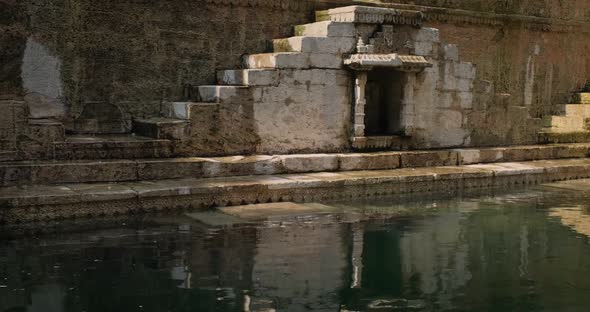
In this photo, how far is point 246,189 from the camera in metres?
7.96

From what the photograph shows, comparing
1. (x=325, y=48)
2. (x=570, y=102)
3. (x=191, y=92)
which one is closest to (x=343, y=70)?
(x=325, y=48)

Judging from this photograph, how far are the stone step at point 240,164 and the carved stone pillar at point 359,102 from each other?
14.2 inches

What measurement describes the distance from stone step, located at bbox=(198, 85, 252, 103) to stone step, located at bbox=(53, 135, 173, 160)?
0.91m

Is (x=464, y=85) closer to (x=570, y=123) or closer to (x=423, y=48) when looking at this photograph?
(x=423, y=48)

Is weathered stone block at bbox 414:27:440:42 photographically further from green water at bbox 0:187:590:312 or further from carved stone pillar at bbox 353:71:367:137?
green water at bbox 0:187:590:312

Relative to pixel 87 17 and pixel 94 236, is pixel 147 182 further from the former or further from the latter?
pixel 87 17

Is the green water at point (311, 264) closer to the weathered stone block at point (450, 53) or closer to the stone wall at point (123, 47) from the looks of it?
the stone wall at point (123, 47)

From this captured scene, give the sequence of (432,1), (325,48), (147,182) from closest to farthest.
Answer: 1. (147,182)
2. (325,48)
3. (432,1)

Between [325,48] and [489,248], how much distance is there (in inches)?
158

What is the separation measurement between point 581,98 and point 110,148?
Answer: 1046 centimetres

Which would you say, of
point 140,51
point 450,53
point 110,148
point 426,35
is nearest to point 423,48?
point 426,35

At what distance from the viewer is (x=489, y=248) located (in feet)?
21.3

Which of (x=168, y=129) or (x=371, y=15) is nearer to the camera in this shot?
(x=168, y=129)

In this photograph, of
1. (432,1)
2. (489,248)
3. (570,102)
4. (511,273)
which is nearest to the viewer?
(511,273)
